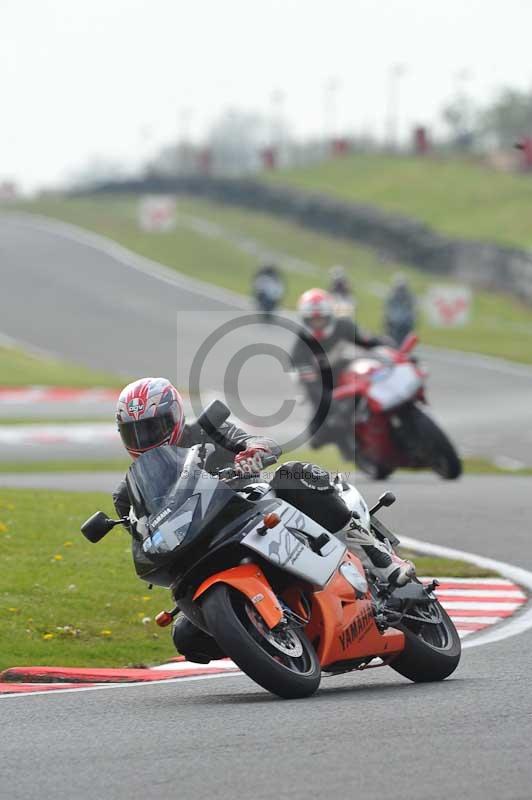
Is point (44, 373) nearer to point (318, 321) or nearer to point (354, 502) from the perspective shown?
point (318, 321)

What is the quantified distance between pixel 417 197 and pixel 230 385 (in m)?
28.9

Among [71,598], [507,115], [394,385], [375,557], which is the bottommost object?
[507,115]

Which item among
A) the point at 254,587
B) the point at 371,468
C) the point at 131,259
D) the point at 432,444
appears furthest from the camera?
the point at 131,259

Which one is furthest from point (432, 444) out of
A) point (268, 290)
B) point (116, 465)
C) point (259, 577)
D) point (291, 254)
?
point (291, 254)

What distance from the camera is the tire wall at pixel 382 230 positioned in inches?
1704

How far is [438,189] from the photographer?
55594 mm

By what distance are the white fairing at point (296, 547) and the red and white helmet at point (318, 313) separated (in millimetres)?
9470

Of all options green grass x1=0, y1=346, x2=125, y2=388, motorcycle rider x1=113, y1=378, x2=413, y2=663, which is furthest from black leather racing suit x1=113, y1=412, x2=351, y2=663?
green grass x1=0, y1=346, x2=125, y2=388

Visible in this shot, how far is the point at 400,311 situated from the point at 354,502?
2517 centimetres

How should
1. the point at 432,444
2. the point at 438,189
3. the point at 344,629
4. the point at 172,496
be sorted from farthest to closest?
the point at 438,189 → the point at 432,444 → the point at 344,629 → the point at 172,496

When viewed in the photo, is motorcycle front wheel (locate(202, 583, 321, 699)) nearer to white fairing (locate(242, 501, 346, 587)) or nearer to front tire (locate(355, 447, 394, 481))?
white fairing (locate(242, 501, 346, 587))

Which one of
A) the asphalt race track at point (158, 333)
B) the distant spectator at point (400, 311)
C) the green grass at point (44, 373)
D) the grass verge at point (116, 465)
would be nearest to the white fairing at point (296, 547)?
the grass verge at point (116, 465)

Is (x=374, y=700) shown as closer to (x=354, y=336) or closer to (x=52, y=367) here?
(x=354, y=336)

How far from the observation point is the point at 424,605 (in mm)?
7586
